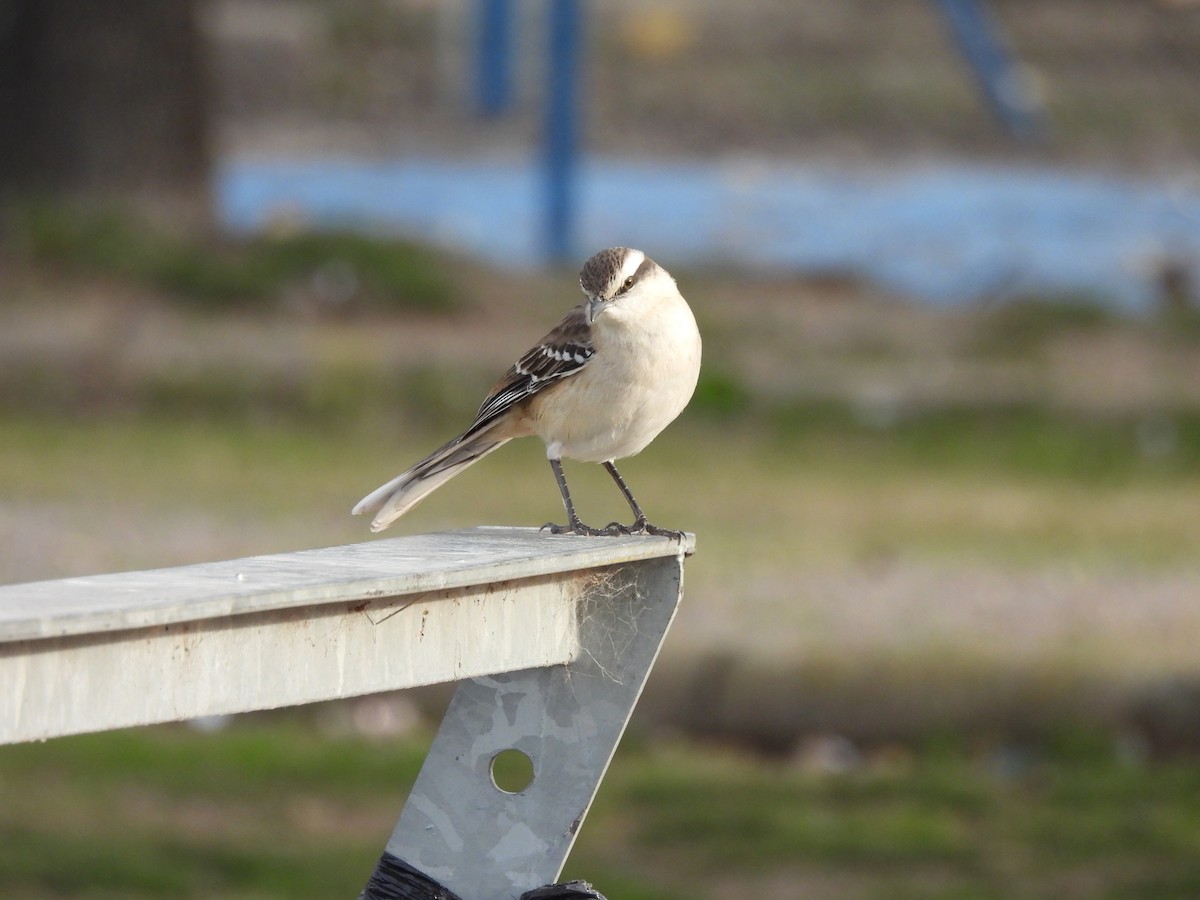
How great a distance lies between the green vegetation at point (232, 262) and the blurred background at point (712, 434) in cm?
3

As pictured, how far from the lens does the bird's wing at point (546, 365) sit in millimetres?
4414

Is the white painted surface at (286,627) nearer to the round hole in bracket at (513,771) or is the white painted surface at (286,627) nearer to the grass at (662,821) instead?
the grass at (662,821)

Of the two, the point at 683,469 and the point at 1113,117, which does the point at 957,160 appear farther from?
the point at 683,469

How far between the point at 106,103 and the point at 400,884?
33.0 ft

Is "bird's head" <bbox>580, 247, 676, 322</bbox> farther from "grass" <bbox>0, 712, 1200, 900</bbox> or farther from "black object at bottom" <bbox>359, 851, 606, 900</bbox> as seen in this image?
"grass" <bbox>0, 712, 1200, 900</bbox>

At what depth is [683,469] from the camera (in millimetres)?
10219

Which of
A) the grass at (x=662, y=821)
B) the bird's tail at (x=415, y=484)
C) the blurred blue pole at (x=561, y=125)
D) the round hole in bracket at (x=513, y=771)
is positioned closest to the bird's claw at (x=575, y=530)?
the bird's tail at (x=415, y=484)

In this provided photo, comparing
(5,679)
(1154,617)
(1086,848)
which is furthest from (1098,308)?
(5,679)

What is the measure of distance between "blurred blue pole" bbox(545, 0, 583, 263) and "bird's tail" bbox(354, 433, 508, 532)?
9109 mm

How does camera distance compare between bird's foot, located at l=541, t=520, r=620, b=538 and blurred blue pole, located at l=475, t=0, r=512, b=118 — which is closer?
bird's foot, located at l=541, t=520, r=620, b=538

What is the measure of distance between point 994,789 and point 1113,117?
55.1ft

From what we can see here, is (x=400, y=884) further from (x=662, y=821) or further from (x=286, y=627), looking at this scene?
(x=662, y=821)

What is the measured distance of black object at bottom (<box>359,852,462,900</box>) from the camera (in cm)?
307

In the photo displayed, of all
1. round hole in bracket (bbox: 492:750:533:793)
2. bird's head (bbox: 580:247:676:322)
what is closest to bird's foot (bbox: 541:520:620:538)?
bird's head (bbox: 580:247:676:322)
